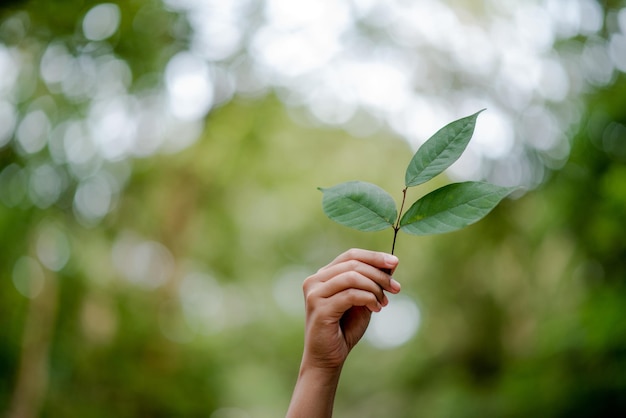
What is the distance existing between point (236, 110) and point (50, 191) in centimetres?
365

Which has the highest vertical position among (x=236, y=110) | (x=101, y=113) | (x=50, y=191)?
(x=236, y=110)

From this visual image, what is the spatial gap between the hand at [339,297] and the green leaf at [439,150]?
7.5 inches

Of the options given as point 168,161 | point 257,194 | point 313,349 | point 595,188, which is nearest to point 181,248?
point 168,161

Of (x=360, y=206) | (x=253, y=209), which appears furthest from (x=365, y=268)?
(x=253, y=209)

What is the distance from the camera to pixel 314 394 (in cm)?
129

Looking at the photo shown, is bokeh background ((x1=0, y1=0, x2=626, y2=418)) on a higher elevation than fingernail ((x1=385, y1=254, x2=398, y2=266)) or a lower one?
higher

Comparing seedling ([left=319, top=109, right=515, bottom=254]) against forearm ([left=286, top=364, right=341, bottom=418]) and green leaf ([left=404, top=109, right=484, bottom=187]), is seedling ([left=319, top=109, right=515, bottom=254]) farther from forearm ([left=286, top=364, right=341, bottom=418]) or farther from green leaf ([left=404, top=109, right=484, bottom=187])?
forearm ([left=286, top=364, right=341, bottom=418])

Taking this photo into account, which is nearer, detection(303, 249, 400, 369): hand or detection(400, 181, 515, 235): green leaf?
detection(400, 181, 515, 235): green leaf

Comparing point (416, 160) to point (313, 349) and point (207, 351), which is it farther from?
point (207, 351)

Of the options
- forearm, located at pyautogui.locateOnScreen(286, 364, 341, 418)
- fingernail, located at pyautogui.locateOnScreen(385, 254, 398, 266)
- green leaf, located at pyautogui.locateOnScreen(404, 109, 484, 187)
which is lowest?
forearm, located at pyautogui.locateOnScreen(286, 364, 341, 418)

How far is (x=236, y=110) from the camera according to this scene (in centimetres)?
884

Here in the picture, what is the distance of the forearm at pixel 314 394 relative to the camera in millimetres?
1273

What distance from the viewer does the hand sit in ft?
4.01

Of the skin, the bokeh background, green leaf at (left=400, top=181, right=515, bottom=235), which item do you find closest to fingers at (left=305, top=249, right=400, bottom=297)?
the skin
